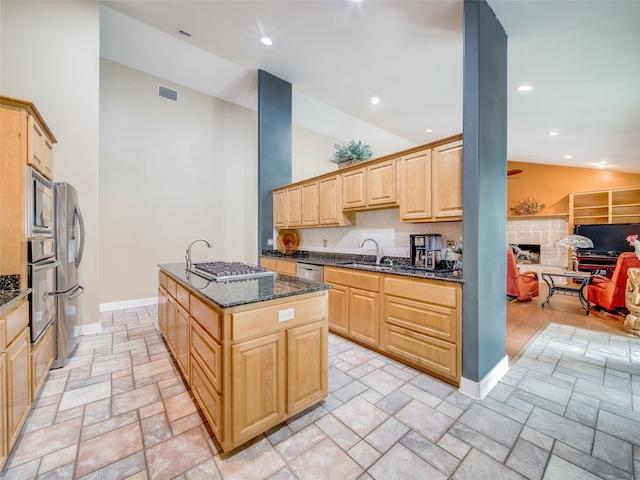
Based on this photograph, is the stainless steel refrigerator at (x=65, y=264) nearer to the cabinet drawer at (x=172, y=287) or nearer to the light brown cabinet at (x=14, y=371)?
the light brown cabinet at (x=14, y=371)

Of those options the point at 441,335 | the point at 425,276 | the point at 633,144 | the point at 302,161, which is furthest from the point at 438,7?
the point at 633,144

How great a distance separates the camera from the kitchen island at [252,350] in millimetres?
1508

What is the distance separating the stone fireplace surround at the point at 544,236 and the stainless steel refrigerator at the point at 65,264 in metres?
9.25

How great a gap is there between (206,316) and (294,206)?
112 inches

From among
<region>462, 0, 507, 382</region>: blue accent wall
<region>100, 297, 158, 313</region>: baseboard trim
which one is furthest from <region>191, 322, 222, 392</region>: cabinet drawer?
<region>100, 297, 158, 313</region>: baseboard trim

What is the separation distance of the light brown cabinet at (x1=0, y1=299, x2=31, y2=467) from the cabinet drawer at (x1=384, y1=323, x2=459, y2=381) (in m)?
2.63

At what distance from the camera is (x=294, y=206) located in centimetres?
433

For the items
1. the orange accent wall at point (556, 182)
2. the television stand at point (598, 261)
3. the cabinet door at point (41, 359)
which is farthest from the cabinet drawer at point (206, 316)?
the orange accent wall at point (556, 182)

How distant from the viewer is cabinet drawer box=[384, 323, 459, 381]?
225 cm

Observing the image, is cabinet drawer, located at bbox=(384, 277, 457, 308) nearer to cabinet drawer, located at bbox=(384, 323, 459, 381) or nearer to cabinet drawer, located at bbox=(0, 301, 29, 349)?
cabinet drawer, located at bbox=(384, 323, 459, 381)

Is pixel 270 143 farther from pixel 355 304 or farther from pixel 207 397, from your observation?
pixel 207 397

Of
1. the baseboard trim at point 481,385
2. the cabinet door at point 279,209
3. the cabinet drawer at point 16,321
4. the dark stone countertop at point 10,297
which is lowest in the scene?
the baseboard trim at point 481,385

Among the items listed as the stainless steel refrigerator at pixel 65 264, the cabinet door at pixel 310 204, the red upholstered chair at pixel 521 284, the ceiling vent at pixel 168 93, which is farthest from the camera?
A: the red upholstered chair at pixel 521 284

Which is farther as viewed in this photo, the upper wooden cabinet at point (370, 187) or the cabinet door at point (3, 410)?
the upper wooden cabinet at point (370, 187)
